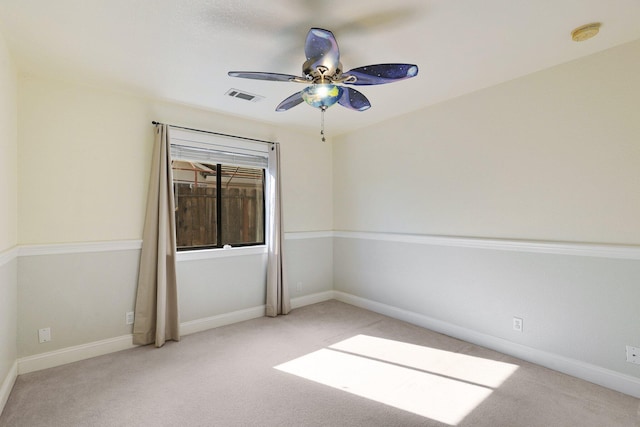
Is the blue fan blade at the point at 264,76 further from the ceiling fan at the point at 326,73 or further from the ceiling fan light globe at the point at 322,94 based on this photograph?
the ceiling fan light globe at the point at 322,94

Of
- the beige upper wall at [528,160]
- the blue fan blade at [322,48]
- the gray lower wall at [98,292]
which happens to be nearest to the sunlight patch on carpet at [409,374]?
the beige upper wall at [528,160]

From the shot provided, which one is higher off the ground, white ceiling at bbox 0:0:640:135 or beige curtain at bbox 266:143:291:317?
white ceiling at bbox 0:0:640:135

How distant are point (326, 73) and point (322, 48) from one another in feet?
0.57

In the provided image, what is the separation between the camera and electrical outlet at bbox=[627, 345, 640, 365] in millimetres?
2123

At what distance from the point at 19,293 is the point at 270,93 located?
2731 millimetres

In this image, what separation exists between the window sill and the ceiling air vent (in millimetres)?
1709

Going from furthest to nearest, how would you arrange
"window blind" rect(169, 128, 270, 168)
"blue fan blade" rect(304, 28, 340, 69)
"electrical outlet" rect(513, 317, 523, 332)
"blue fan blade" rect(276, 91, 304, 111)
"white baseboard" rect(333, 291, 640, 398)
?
"window blind" rect(169, 128, 270, 168) → "electrical outlet" rect(513, 317, 523, 332) → "blue fan blade" rect(276, 91, 304, 111) → "white baseboard" rect(333, 291, 640, 398) → "blue fan blade" rect(304, 28, 340, 69)

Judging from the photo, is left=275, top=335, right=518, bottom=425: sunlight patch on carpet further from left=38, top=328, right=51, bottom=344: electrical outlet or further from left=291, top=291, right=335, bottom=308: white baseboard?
left=38, top=328, right=51, bottom=344: electrical outlet

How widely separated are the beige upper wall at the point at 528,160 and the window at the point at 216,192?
1.62 m

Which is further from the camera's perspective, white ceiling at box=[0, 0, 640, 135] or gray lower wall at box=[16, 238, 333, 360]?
gray lower wall at box=[16, 238, 333, 360]

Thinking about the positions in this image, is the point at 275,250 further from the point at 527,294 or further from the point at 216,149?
the point at 527,294

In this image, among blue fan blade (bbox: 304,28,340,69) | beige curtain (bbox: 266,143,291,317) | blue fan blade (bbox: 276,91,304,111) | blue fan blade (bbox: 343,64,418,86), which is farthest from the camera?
beige curtain (bbox: 266,143,291,317)

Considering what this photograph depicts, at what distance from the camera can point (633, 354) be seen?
84.4 inches

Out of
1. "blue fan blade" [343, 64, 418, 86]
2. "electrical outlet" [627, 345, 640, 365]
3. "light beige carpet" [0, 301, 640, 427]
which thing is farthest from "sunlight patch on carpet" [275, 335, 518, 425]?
"blue fan blade" [343, 64, 418, 86]
